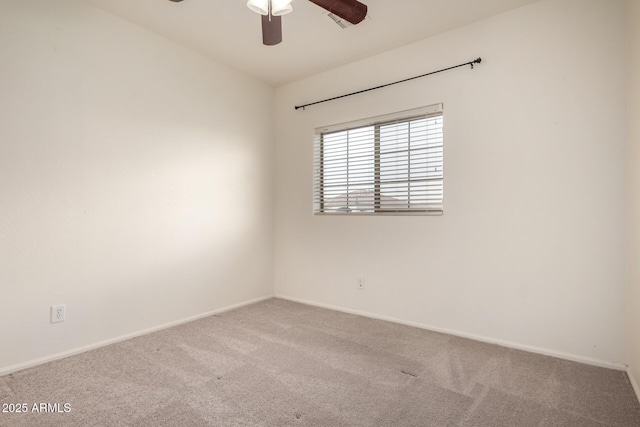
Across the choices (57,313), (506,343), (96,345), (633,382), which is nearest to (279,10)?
(57,313)

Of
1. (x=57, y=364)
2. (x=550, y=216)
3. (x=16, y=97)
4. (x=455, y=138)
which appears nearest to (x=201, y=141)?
(x=16, y=97)

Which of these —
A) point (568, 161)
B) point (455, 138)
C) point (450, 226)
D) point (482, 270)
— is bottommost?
point (482, 270)

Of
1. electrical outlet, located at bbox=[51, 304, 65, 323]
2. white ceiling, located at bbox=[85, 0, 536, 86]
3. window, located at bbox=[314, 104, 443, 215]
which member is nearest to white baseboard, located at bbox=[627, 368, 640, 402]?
window, located at bbox=[314, 104, 443, 215]

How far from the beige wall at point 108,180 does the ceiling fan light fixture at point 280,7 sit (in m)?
1.54

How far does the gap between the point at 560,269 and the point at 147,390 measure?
2.76 meters

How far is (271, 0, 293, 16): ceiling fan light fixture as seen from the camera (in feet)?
5.81

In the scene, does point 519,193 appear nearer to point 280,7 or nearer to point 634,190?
point 634,190

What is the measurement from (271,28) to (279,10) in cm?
18

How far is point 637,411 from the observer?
1672 millimetres

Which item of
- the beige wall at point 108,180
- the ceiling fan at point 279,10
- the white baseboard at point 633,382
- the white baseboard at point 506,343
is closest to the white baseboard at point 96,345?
the beige wall at point 108,180

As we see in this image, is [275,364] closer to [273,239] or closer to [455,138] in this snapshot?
[273,239]

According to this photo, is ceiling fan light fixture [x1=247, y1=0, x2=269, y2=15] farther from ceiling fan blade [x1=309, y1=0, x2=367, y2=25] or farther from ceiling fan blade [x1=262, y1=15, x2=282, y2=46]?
ceiling fan blade [x1=309, y1=0, x2=367, y2=25]

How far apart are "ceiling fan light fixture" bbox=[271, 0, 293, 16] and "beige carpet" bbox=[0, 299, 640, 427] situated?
2.12 metres

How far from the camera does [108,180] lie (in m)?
2.52
